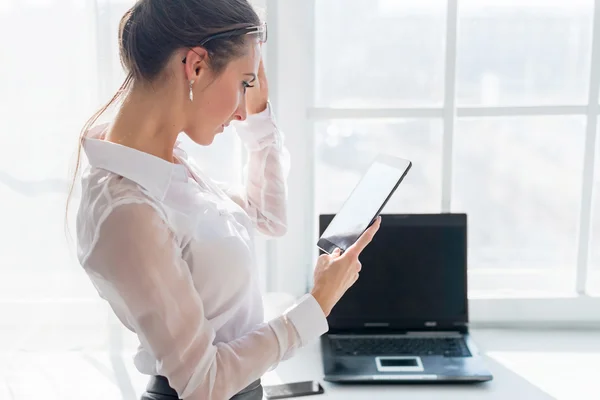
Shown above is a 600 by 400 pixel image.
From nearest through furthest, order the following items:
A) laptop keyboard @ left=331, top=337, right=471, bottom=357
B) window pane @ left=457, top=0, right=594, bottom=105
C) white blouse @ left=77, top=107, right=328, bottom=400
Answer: white blouse @ left=77, top=107, right=328, bottom=400 < laptop keyboard @ left=331, top=337, right=471, bottom=357 < window pane @ left=457, top=0, right=594, bottom=105

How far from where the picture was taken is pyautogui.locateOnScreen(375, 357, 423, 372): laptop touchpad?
4.12 ft

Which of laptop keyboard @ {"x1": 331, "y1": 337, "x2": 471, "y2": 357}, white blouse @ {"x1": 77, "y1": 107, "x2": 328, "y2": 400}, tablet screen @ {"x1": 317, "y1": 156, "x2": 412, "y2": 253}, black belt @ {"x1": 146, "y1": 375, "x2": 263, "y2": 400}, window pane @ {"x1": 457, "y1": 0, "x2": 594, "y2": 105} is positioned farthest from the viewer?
window pane @ {"x1": 457, "y1": 0, "x2": 594, "y2": 105}

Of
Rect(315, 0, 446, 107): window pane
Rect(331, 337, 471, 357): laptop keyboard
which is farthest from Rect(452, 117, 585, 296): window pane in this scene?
Rect(331, 337, 471, 357): laptop keyboard

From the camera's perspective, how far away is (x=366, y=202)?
110 cm

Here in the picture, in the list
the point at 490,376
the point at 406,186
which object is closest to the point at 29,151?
the point at 406,186

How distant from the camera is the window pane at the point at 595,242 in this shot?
153 cm

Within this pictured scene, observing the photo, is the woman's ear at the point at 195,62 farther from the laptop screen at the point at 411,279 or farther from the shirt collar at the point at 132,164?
the laptop screen at the point at 411,279

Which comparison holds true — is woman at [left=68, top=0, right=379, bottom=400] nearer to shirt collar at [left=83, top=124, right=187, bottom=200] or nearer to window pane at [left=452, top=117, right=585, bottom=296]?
shirt collar at [left=83, top=124, right=187, bottom=200]

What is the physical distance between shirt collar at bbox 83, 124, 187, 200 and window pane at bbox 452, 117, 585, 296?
88 centimetres

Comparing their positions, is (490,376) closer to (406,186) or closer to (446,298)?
(446,298)

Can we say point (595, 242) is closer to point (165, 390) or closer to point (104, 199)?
point (165, 390)

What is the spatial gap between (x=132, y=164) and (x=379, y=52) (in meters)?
0.82

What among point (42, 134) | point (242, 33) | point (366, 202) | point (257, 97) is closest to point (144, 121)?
point (242, 33)

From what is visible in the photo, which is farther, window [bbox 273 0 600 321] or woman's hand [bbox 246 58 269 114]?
window [bbox 273 0 600 321]
